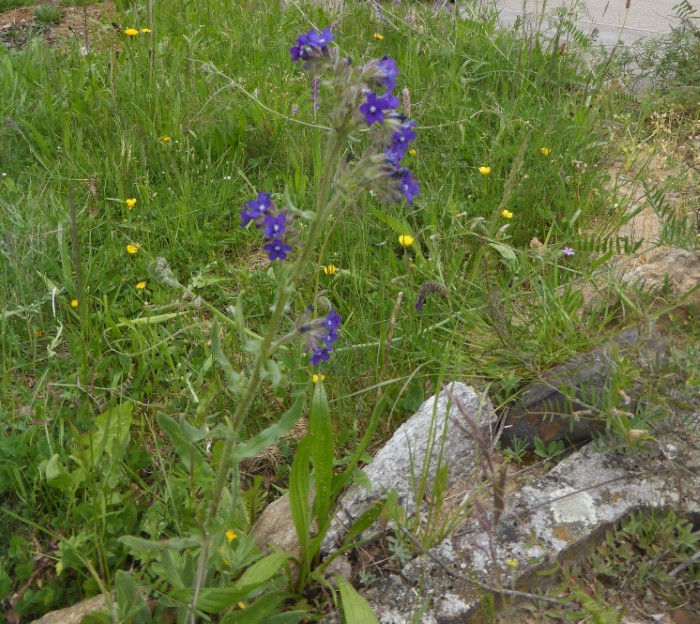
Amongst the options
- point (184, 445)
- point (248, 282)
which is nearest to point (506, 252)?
point (248, 282)

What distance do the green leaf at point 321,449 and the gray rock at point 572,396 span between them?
58cm

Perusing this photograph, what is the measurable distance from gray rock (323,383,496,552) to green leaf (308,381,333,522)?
14 centimetres

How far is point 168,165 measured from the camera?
332 cm

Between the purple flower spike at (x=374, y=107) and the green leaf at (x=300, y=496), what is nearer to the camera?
the purple flower spike at (x=374, y=107)

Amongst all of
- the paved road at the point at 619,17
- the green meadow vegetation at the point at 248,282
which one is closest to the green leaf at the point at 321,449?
the green meadow vegetation at the point at 248,282

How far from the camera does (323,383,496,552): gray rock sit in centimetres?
204

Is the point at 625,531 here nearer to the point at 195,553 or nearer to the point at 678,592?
the point at 678,592

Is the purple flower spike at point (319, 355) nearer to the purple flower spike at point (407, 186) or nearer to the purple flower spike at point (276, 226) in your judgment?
the purple flower spike at point (276, 226)

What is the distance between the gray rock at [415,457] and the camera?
2.04m

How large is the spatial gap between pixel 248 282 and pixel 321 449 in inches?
42.2

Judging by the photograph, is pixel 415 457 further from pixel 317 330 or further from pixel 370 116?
pixel 370 116

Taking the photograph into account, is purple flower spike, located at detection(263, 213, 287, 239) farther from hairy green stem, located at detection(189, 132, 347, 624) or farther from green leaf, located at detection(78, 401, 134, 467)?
green leaf, located at detection(78, 401, 134, 467)

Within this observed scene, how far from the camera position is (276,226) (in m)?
1.50

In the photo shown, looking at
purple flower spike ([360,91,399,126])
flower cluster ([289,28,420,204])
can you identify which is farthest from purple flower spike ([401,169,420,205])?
purple flower spike ([360,91,399,126])
